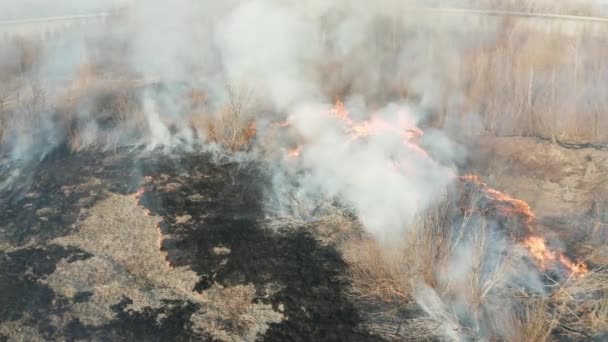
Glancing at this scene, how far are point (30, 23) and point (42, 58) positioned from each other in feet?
14.3

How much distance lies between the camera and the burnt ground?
20.2 feet

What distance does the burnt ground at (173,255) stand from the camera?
617 centimetres

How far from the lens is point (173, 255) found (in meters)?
7.55

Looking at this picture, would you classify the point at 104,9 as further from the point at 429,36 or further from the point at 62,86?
the point at 429,36

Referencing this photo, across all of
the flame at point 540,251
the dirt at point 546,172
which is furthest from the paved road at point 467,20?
the flame at point 540,251

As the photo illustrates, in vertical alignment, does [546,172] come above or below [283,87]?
below

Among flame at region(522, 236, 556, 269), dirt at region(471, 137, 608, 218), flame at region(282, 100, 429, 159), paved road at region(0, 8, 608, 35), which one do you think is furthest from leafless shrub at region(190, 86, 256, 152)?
paved road at region(0, 8, 608, 35)

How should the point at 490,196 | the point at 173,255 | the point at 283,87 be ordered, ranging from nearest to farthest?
the point at 173,255, the point at 490,196, the point at 283,87

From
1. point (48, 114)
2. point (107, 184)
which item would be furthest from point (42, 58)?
point (107, 184)

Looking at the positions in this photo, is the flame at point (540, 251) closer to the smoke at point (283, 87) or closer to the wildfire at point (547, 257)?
the wildfire at point (547, 257)

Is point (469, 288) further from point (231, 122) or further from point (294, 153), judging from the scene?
point (231, 122)

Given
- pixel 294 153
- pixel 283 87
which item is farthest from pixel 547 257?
pixel 283 87

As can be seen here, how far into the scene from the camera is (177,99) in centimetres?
1329

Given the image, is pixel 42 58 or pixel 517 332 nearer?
pixel 517 332
